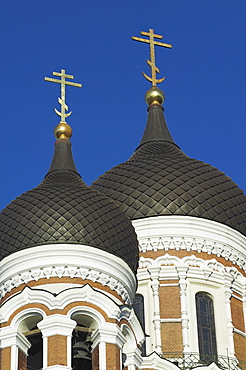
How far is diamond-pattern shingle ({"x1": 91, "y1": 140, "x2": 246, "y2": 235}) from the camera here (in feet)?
86.8

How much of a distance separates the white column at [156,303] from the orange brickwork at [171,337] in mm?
106

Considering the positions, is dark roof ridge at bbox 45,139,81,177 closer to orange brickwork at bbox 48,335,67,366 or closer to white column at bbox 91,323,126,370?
white column at bbox 91,323,126,370

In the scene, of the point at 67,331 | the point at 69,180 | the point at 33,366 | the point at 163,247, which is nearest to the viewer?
the point at 67,331

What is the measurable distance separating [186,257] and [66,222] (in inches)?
176

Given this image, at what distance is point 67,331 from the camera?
68.3 ft

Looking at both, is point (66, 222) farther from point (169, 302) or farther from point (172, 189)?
point (172, 189)

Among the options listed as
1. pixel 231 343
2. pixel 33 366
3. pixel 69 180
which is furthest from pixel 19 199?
pixel 231 343

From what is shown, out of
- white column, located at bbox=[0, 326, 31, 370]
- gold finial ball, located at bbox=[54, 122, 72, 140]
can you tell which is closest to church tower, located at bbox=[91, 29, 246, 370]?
gold finial ball, located at bbox=[54, 122, 72, 140]

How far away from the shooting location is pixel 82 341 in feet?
71.9

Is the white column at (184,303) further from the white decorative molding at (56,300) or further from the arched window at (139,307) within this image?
the white decorative molding at (56,300)

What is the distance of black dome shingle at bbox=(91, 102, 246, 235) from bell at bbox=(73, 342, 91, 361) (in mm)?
5017

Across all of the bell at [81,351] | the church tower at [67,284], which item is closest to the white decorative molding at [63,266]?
the church tower at [67,284]

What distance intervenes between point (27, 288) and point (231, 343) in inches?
220

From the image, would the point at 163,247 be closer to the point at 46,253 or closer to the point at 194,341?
the point at 194,341
